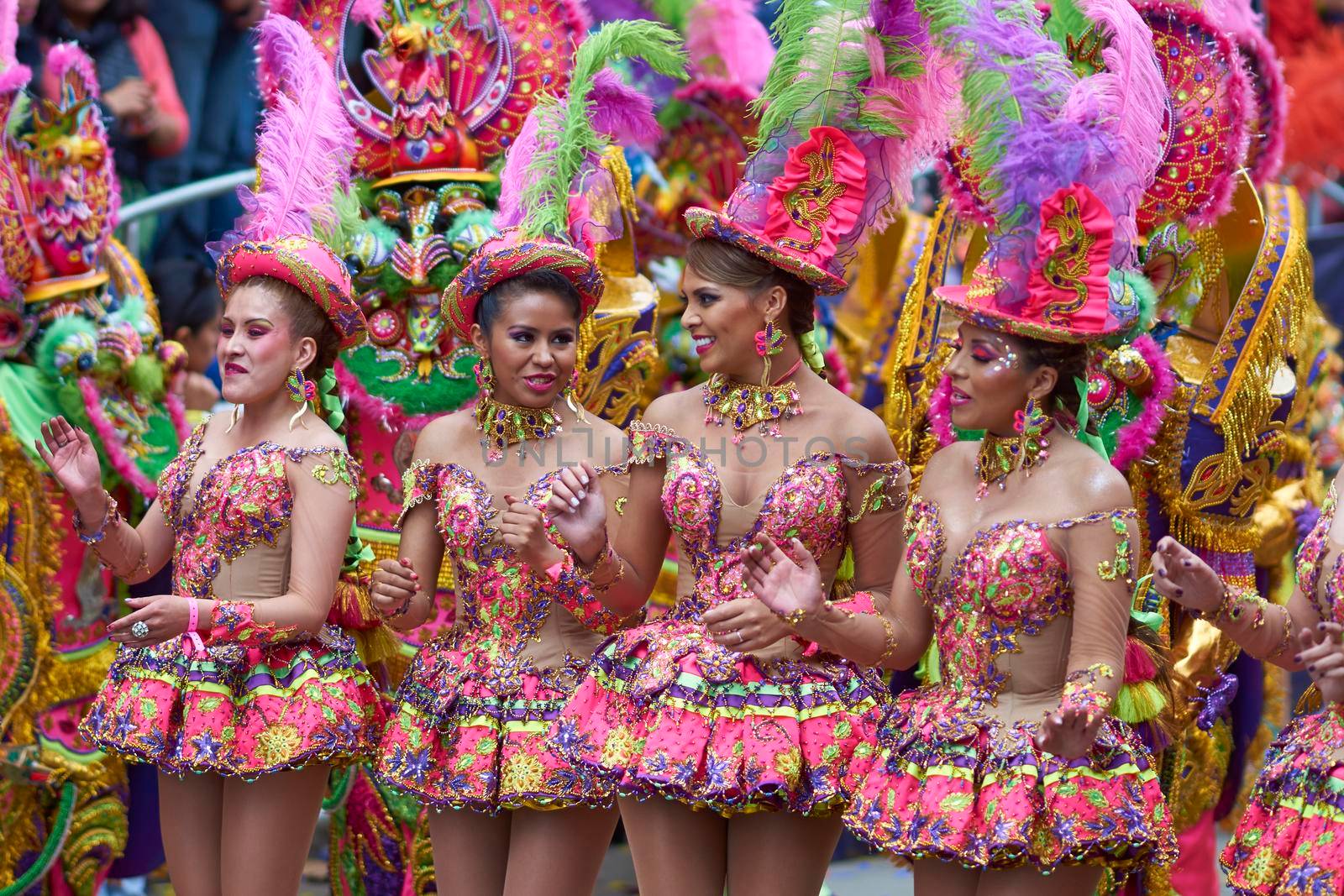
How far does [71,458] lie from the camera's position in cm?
386

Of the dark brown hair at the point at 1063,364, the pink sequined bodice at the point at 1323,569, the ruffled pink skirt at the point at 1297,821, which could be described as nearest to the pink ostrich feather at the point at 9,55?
the dark brown hair at the point at 1063,364

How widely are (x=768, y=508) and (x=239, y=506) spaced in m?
1.19

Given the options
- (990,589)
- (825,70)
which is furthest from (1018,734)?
(825,70)

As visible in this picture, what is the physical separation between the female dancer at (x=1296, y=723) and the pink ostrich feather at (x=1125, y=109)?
66 centimetres

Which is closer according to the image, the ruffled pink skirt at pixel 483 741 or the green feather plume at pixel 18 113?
the ruffled pink skirt at pixel 483 741

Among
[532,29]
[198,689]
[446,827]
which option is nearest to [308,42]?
[532,29]

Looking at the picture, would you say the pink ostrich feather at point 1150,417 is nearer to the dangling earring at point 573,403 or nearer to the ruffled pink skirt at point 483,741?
the dangling earring at point 573,403

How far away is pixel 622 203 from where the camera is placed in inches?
200

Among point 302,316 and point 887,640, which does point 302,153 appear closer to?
point 302,316

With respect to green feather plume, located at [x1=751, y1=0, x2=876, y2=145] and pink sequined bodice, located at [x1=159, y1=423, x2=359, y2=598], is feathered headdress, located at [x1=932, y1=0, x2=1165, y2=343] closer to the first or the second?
green feather plume, located at [x1=751, y1=0, x2=876, y2=145]

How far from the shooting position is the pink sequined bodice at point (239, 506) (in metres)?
3.84

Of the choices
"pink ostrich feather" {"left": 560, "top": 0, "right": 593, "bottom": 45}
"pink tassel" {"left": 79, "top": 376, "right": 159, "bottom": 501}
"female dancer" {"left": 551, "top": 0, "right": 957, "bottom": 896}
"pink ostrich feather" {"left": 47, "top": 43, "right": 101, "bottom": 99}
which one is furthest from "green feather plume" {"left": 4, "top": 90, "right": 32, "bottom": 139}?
"female dancer" {"left": 551, "top": 0, "right": 957, "bottom": 896}

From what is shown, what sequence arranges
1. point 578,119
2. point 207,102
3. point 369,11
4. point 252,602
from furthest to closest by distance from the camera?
point 207,102 → point 369,11 → point 578,119 → point 252,602

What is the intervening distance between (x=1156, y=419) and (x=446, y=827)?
6.81 ft
